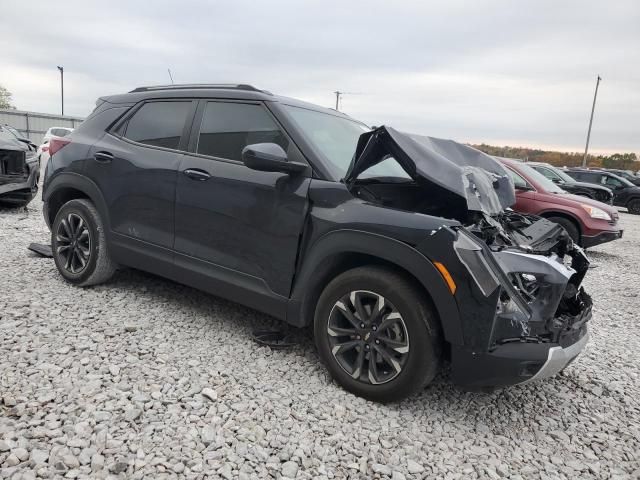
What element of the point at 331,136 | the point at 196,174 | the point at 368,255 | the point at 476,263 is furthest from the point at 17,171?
the point at 476,263

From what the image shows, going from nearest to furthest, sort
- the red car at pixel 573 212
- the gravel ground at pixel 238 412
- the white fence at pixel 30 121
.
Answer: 1. the gravel ground at pixel 238 412
2. the red car at pixel 573 212
3. the white fence at pixel 30 121

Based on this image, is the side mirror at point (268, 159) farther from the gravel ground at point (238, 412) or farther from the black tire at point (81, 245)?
the black tire at point (81, 245)

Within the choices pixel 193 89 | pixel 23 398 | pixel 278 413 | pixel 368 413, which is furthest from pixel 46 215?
pixel 368 413

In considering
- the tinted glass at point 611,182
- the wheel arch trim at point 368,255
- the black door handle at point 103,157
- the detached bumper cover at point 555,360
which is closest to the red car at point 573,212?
the detached bumper cover at point 555,360

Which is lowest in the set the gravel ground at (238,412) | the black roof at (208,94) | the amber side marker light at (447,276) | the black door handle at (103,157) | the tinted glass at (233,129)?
the gravel ground at (238,412)

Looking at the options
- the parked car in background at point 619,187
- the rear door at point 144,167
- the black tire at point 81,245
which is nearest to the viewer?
the rear door at point 144,167

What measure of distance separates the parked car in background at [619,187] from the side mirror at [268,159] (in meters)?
20.6

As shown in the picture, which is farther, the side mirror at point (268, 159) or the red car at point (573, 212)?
the red car at point (573, 212)

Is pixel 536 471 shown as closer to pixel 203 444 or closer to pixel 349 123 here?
pixel 203 444

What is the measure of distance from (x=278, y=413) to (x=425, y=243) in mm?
1278

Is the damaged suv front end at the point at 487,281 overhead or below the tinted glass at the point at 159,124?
below

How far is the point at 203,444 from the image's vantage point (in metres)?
2.45

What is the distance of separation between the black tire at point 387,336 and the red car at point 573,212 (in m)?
6.36

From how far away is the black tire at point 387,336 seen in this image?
266cm
